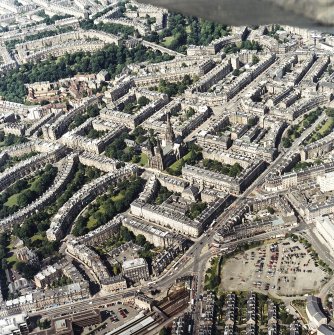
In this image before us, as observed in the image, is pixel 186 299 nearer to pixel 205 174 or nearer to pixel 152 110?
pixel 205 174

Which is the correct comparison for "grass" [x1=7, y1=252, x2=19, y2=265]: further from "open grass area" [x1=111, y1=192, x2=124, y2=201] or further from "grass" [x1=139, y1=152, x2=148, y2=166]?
"grass" [x1=139, y1=152, x2=148, y2=166]

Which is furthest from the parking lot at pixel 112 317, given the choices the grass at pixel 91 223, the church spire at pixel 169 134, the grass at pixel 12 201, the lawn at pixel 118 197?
the church spire at pixel 169 134

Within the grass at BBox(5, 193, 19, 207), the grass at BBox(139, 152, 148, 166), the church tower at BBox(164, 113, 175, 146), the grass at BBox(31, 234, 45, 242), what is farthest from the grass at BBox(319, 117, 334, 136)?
the grass at BBox(5, 193, 19, 207)

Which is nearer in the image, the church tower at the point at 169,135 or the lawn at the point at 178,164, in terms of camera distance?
the lawn at the point at 178,164

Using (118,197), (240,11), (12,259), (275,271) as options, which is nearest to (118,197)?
(118,197)

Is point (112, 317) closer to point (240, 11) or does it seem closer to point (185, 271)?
point (185, 271)

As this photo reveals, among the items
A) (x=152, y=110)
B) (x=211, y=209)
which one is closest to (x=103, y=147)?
(x=152, y=110)

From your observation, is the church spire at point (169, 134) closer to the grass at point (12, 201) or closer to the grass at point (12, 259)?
the grass at point (12, 201)
